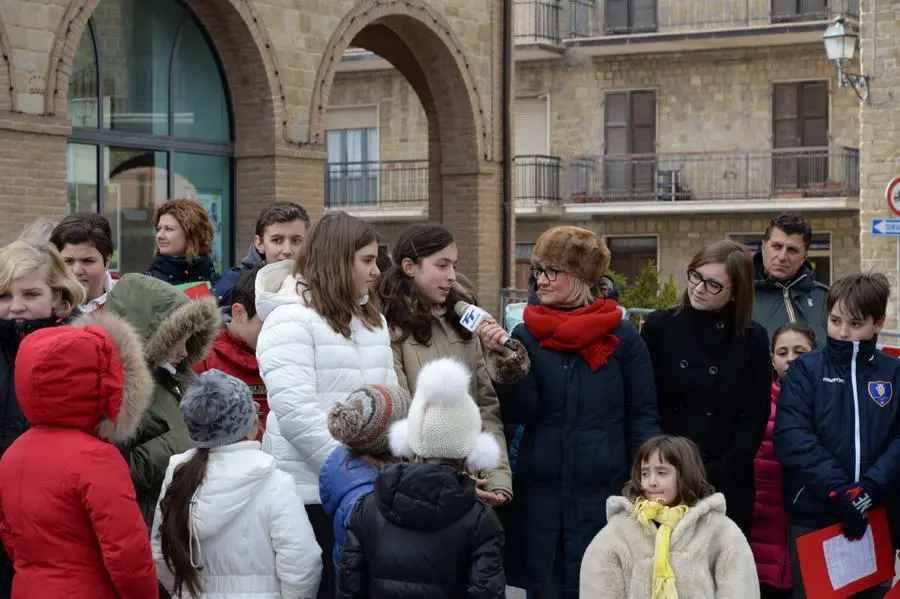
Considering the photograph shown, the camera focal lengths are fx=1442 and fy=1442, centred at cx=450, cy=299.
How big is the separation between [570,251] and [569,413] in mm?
684

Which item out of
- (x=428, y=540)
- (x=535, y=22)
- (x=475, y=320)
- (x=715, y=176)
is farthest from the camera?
(x=535, y=22)

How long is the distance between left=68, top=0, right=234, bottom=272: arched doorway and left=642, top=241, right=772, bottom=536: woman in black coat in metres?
11.2

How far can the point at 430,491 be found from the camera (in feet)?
15.3

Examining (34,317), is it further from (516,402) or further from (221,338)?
(516,402)

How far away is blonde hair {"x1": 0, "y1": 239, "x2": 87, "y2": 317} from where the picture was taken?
558cm

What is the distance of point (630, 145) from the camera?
118ft

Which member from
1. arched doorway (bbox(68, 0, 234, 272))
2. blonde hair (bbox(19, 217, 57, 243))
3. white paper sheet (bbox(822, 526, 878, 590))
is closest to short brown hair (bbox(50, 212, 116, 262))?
blonde hair (bbox(19, 217, 57, 243))

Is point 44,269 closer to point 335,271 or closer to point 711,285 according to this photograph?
point 335,271

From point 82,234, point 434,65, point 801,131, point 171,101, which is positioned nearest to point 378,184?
point 801,131

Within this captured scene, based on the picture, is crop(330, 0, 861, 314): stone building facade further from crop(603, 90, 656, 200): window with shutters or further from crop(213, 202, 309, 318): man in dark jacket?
crop(213, 202, 309, 318): man in dark jacket

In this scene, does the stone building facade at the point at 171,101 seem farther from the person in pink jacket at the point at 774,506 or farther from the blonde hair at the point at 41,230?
the person in pink jacket at the point at 774,506

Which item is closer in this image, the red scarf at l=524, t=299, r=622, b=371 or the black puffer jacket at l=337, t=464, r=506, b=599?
the black puffer jacket at l=337, t=464, r=506, b=599

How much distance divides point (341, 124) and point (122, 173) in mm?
21364

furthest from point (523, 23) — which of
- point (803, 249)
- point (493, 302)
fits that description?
point (803, 249)
